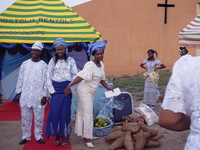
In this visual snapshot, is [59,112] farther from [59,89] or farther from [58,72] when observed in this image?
[58,72]

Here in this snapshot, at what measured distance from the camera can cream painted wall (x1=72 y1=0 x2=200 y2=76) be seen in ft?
43.9

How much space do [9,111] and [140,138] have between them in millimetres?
4162

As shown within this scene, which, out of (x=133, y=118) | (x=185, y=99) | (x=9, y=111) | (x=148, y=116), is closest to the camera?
(x=185, y=99)

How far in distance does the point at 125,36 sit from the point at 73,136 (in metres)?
8.92

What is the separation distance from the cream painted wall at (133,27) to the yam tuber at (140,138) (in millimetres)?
9156

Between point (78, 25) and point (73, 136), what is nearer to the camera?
point (73, 136)

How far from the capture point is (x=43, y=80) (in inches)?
185

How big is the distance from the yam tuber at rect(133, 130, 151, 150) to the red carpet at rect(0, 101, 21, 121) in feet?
10.6

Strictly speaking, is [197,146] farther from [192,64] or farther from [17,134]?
[17,134]

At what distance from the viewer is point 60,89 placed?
4531mm

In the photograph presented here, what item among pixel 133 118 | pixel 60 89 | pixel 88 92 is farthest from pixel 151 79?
pixel 60 89

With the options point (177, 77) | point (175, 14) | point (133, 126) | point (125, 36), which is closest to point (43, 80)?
point (133, 126)

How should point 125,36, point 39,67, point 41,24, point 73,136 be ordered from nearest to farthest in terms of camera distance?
point 39,67
point 73,136
point 41,24
point 125,36

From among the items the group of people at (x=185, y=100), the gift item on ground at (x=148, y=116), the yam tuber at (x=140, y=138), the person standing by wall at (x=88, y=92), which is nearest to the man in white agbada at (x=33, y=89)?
the person standing by wall at (x=88, y=92)
